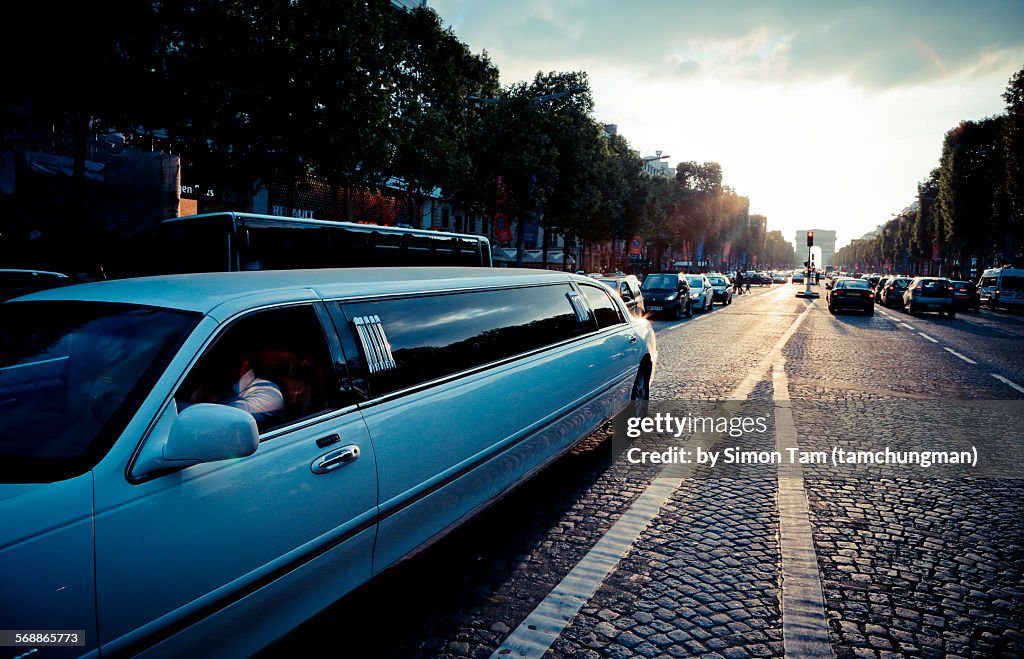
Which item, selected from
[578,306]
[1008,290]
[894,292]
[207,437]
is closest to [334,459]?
[207,437]

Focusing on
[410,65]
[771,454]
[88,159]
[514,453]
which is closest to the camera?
[514,453]

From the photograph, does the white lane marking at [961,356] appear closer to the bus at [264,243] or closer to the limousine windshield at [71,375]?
the bus at [264,243]

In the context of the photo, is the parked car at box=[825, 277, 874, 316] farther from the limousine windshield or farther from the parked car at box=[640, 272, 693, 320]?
the limousine windshield

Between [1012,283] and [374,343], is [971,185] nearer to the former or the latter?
[1012,283]

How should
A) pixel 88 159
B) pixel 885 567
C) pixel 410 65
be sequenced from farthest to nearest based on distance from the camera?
1. pixel 410 65
2. pixel 88 159
3. pixel 885 567

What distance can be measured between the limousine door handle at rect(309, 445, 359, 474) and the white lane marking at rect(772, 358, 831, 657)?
1.91 meters

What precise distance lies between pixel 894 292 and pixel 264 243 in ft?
110

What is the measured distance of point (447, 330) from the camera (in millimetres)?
3500

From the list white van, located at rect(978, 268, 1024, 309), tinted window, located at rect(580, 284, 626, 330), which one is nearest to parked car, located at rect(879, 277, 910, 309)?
white van, located at rect(978, 268, 1024, 309)

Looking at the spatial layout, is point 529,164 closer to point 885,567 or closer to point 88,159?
point 88,159

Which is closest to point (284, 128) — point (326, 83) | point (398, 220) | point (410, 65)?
point (326, 83)

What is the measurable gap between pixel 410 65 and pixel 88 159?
1488 centimetres

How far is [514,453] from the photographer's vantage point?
12.6 ft

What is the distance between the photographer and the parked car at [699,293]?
25.5 m
